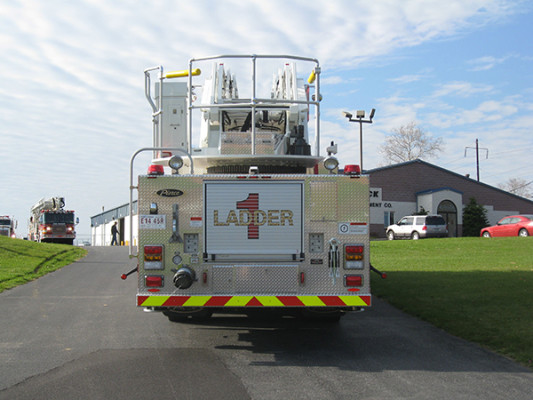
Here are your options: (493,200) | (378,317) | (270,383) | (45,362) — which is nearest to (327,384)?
(270,383)

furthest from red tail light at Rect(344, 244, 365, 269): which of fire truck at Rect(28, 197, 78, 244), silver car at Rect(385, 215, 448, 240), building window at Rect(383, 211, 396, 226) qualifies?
building window at Rect(383, 211, 396, 226)

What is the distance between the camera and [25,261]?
17.8 meters

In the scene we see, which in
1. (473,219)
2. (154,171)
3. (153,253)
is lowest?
(153,253)

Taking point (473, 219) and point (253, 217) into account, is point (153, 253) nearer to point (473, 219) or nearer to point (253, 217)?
point (253, 217)

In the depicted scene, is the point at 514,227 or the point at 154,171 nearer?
the point at 154,171

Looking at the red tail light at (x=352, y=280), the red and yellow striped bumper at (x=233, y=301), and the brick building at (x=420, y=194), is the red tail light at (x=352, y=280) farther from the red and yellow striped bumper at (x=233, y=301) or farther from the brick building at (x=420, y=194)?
the brick building at (x=420, y=194)

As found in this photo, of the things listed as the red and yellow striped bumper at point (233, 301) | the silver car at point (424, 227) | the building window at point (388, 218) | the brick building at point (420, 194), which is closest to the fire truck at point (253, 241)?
the red and yellow striped bumper at point (233, 301)

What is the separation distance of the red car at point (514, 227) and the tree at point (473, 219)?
12.1 metres

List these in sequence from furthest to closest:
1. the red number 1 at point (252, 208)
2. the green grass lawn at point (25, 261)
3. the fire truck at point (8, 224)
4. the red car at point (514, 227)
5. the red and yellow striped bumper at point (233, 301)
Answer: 1. the fire truck at point (8, 224)
2. the red car at point (514, 227)
3. the green grass lawn at point (25, 261)
4. the red number 1 at point (252, 208)
5. the red and yellow striped bumper at point (233, 301)

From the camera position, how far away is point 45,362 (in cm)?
631

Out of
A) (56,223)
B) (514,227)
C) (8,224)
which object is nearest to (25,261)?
(56,223)

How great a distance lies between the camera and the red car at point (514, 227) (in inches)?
1147

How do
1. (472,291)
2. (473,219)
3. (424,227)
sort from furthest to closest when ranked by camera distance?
1. (473,219)
2. (424,227)
3. (472,291)

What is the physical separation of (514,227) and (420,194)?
49.7ft
